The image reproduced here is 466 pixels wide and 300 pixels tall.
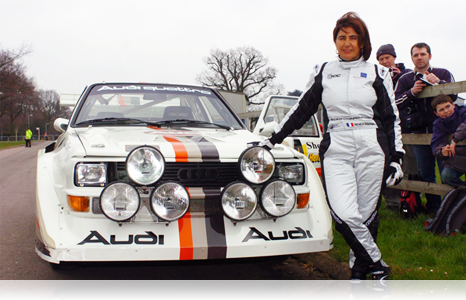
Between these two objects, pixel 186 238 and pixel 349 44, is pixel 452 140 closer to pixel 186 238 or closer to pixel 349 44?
pixel 349 44

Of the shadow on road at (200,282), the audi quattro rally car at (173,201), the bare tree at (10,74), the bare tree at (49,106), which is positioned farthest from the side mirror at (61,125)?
the bare tree at (49,106)

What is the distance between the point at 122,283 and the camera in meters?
3.22

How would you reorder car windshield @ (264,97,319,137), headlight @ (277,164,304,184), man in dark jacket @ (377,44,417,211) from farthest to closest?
car windshield @ (264,97,319,137) < man in dark jacket @ (377,44,417,211) < headlight @ (277,164,304,184)

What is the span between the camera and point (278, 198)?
2.89 meters

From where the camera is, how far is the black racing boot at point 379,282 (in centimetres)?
271

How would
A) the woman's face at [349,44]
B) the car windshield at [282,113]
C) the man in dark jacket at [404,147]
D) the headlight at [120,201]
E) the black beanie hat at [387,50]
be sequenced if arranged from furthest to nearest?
the car windshield at [282,113]
the black beanie hat at [387,50]
the man in dark jacket at [404,147]
the woman's face at [349,44]
the headlight at [120,201]

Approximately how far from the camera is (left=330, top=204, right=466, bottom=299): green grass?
282 cm

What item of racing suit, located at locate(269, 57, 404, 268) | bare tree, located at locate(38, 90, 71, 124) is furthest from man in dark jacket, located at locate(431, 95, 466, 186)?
bare tree, located at locate(38, 90, 71, 124)

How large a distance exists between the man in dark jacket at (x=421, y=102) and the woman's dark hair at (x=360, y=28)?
202 centimetres

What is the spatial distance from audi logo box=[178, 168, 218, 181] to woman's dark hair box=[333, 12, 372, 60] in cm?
127

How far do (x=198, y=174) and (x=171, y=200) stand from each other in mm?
288

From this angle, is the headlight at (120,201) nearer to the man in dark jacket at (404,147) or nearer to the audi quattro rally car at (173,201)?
the audi quattro rally car at (173,201)

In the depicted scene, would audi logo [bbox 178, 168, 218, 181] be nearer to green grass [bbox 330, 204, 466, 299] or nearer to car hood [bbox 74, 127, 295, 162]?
car hood [bbox 74, 127, 295, 162]

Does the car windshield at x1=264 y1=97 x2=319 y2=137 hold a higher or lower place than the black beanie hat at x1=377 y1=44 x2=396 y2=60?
lower
